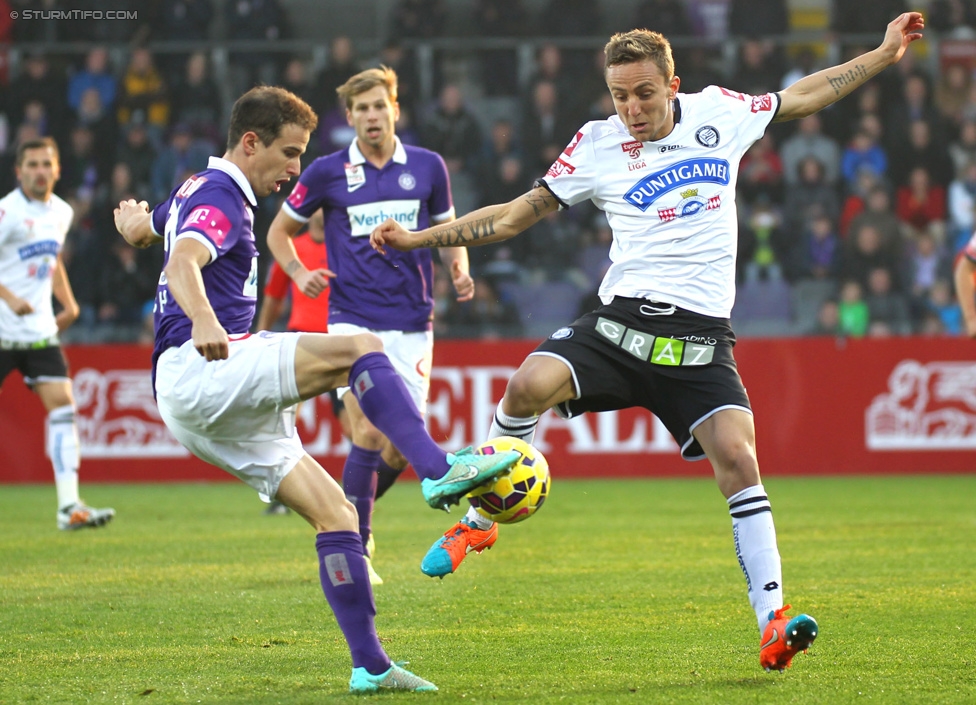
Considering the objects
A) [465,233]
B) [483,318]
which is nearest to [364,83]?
[465,233]

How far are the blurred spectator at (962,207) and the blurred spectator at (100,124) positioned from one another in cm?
1112

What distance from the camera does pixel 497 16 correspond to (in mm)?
18406

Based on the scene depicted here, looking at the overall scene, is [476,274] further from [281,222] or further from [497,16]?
[281,222]

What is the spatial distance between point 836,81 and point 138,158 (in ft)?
42.7

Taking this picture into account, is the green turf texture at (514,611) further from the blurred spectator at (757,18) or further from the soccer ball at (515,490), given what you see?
the blurred spectator at (757,18)

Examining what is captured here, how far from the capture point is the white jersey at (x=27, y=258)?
1000 cm

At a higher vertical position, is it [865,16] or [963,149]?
[865,16]

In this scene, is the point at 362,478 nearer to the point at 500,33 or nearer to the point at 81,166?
the point at 81,166

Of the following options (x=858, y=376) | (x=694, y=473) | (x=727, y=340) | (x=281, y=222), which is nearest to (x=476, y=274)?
(x=694, y=473)

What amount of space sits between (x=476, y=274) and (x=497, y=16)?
4.80 m

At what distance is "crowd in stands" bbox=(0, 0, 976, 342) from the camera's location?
1560 cm

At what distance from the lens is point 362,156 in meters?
7.62

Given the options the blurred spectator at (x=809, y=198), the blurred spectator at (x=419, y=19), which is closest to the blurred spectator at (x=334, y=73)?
the blurred spectator at (x=419, y=19)

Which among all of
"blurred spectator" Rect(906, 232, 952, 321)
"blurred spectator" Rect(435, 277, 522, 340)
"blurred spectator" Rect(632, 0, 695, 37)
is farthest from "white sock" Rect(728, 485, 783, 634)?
"blurred spectator" Rect(632, 0, 695, 37)
